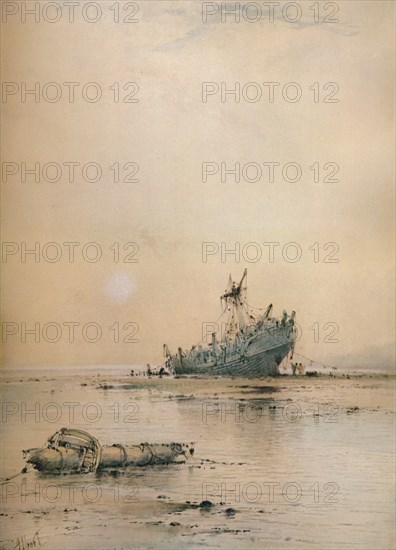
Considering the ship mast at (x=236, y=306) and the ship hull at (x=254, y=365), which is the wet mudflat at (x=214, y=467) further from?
the ship mast at (x=236, y=306)

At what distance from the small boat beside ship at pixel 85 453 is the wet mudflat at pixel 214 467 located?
2cm

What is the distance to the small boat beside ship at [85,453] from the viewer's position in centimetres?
208

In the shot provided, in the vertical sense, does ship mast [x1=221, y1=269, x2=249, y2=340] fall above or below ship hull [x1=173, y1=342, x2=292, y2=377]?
above

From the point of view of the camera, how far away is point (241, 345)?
2.13 meters

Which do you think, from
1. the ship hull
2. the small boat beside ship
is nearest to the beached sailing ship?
the ship hull

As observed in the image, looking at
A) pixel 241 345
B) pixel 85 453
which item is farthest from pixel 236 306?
pixel 85 453

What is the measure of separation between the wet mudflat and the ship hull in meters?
0.03

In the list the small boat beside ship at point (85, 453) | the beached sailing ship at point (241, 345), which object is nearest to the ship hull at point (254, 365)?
the beached sailing ship at point (241, 345)

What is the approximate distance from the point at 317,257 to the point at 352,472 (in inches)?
24.7

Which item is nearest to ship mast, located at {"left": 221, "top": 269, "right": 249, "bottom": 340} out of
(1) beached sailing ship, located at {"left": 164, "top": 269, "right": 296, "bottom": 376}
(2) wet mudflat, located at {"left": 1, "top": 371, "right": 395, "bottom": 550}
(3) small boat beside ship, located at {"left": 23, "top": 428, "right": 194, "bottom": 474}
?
(1) beached sailing ship, located at {"left": 164, "top": 269, "right": 296, "bottom": 376}

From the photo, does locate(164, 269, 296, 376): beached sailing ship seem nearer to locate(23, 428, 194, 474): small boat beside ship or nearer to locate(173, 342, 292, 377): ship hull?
locate(173, 342, 292, 377): ship hull

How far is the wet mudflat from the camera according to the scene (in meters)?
2.08

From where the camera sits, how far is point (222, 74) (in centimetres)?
213

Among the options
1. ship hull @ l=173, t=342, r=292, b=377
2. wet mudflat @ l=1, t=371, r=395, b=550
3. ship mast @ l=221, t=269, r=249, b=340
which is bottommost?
wet mudflat @ l=1, t=371, r=395, b=550
